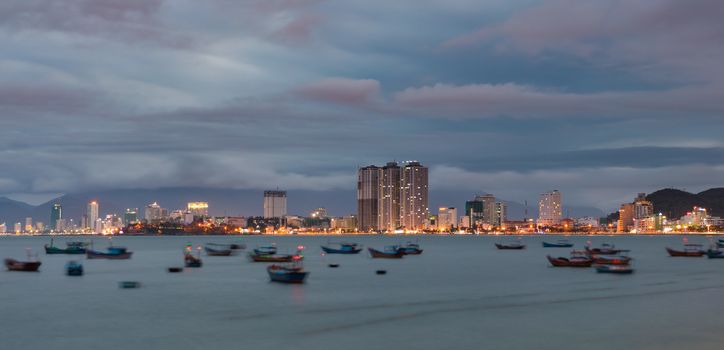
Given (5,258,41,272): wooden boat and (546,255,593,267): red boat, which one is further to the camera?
(546,255,593,267): red boat

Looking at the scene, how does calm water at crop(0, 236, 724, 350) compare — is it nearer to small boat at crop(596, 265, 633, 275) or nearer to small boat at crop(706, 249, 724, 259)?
small boat at crop(596, 265, 633, 275)

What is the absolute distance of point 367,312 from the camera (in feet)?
207

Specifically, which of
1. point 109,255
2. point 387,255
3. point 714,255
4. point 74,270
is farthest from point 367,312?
point 714,255

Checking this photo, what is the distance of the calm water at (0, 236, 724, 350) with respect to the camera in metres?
49.5

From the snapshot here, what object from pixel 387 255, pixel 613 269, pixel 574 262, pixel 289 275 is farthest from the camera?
pixel 387 255

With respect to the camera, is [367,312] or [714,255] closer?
[367,312]

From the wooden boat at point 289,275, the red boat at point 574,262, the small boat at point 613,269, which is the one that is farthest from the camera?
the red boat at point 574,262

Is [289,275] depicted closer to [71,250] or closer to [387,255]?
[387,255]

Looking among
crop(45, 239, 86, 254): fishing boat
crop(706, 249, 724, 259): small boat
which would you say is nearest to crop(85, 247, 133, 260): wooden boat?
crop(45, 239, 86, 254): fishing boat

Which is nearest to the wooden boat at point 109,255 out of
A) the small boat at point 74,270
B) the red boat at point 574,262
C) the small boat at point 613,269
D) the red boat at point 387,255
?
the small boat at point 74,270

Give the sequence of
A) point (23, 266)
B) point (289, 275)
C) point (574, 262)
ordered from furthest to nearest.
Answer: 1. point (574, 262)
2. point (23, 266)
3. point (289, 275)

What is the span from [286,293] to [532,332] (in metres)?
31.4

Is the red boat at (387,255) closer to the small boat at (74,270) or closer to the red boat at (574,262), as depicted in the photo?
the red boat at (574,262)

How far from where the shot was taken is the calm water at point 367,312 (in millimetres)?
49469
